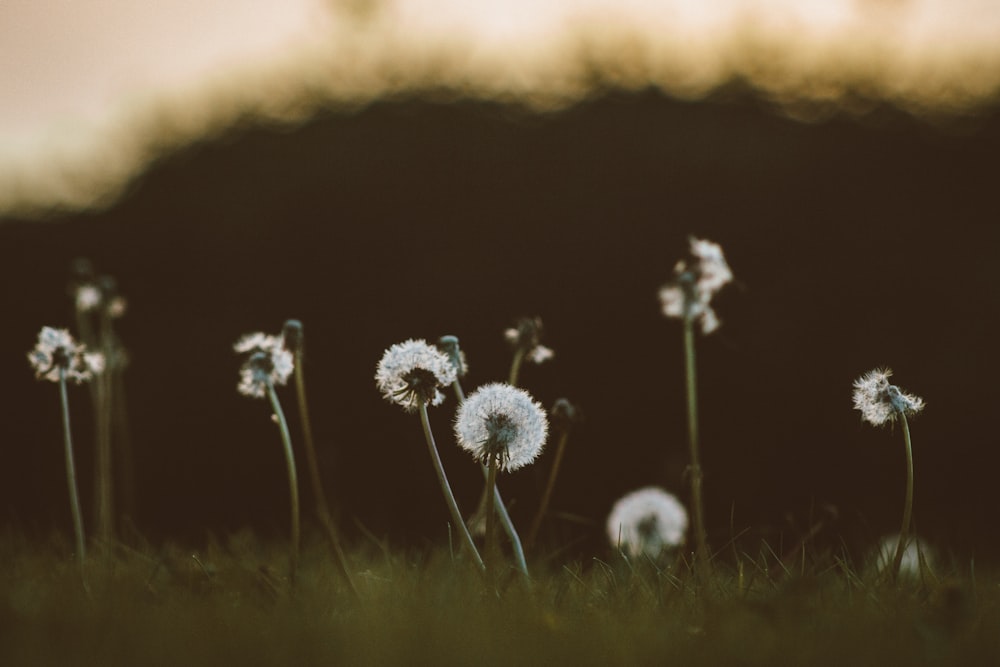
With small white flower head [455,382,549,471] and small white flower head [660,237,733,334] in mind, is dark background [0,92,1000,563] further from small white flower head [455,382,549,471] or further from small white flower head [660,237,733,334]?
small white flower head [455,382,549,471]

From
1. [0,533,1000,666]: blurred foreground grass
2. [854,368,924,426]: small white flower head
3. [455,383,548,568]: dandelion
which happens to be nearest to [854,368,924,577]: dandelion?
[854,368,924,426]: small white flower head

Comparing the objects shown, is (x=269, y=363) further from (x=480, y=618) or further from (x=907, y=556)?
(x=907, y=556)

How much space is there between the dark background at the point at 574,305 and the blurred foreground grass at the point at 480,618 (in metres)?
2.49

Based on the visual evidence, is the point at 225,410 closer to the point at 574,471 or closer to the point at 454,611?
the point at 574,471

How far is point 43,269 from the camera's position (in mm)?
7246

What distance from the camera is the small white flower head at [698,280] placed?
9.70 feet

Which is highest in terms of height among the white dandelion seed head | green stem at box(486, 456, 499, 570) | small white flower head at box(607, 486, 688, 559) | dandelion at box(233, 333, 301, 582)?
the white dandelion seed head

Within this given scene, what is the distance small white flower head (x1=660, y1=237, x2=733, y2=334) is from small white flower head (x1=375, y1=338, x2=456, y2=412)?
32.6 inches

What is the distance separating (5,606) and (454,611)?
3.14ft

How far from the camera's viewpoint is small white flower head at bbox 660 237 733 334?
296 cm

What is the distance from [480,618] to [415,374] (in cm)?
62

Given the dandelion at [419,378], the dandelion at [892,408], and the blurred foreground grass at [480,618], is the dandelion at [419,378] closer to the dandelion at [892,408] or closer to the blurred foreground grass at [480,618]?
the blurred foreground grass at [480,618]

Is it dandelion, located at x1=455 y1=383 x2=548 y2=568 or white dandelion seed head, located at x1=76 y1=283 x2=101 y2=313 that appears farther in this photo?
white dandelion seed head, located at x1=76 y1=283 x2=101 y2=313

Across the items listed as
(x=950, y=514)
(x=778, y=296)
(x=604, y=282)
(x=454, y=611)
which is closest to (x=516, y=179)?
(x=604, y=282)
